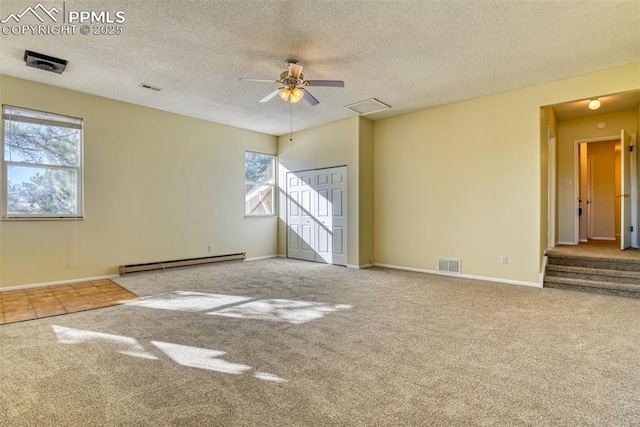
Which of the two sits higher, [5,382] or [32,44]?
[32,44]

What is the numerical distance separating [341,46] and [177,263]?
4.88 metres

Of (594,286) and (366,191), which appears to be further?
(366,191)

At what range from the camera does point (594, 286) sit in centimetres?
432

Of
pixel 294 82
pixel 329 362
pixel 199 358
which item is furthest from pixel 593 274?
pixel 199 358

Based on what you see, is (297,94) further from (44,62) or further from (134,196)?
(134,196)

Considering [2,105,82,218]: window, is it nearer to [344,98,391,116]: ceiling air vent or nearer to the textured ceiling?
the textured ceiling

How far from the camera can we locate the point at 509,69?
420 centimetres

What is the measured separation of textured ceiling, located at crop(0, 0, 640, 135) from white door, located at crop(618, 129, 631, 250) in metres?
2.28

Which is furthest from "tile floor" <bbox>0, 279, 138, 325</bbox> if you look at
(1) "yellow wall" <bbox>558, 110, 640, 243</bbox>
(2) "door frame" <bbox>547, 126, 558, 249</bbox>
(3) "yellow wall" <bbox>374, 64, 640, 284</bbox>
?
(1) "yellow wall" <bbox>558, 110, 640, 243</bbox>

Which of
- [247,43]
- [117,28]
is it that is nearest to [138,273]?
[117,28]

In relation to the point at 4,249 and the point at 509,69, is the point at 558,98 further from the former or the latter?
the point at 4,249

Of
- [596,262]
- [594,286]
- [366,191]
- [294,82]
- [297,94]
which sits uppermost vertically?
[294,82]

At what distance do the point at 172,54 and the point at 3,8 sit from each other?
4.75 feet

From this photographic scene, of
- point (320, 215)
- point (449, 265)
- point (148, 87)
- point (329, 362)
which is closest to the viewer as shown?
point (329, 362)
